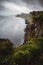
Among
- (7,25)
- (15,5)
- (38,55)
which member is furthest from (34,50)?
(15,5)

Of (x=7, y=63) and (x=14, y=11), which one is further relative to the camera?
(x=14, y=11)

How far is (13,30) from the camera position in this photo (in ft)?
45.8

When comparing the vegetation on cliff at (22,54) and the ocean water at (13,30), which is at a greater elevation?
the vegetation on cliff at (22,54)

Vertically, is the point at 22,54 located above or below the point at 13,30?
above

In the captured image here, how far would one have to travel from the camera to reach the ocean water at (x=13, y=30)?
12519 mm

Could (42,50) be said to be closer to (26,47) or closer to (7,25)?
(26,47)

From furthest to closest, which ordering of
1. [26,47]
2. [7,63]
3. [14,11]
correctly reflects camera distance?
[14,11], [26,47], [7,63]

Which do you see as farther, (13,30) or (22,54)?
(13,30)

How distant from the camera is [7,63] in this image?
5578 mm

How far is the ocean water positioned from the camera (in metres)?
12.5

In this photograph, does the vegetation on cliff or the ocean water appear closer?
the vegetation on cliff

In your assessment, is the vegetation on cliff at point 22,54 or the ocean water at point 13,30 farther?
the ocean water at point 13,30

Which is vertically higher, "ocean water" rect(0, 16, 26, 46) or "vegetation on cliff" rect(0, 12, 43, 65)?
"vegetation on cliff" rect(0, 12, 43, 65)

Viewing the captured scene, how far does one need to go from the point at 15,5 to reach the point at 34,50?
17098mm
